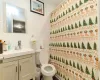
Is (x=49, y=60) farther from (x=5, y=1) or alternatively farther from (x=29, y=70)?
(x=5, y=1)

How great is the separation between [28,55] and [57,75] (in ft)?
4.03

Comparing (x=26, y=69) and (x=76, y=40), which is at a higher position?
(x=76, y=40)

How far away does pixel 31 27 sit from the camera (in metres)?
2.42

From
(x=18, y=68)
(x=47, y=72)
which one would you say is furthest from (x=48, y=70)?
(x=18, y=68)

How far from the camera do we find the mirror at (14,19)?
6.27ft

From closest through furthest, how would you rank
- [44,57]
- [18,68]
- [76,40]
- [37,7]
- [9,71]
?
[9,71]
[18,68]
[76,40]
[37,7]
[44,57]

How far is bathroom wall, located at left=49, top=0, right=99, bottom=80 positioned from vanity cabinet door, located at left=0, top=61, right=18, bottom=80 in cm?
112

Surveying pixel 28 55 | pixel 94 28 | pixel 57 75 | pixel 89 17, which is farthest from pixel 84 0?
pixel 57 75

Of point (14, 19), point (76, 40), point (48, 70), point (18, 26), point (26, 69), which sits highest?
point (14, 19)

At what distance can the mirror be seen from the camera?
75.2 inches

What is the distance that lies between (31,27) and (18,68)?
1181 mm

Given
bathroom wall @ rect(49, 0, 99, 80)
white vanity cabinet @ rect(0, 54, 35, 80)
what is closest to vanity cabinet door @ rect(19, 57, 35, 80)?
white vanity cabinet @ rect(0, 54, 35, 80)

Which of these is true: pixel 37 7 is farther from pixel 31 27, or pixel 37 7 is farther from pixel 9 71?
pixel 9 71

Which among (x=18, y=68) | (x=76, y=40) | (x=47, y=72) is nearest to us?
(x=18, y=68)
